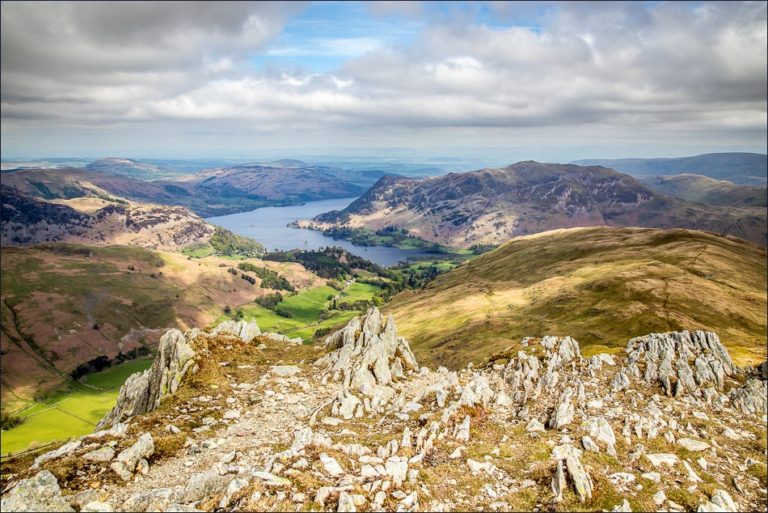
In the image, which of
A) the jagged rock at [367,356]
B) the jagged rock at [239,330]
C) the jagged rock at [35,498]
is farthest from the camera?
the jagged rock at [239,330]

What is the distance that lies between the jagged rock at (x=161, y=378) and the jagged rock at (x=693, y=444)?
39.0 m

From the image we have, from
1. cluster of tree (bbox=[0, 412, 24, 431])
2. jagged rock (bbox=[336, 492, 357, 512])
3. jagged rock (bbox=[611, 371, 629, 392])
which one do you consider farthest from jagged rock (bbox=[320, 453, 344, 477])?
cluster of tree (bbox=[0, 412, 24, 431])

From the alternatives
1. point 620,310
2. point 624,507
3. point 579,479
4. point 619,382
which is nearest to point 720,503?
point 624,507

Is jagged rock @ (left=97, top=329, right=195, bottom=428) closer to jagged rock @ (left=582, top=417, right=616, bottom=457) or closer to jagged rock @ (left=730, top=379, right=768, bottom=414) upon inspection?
jagged rock @ (left=582, top=417, right=616, bottom=457)

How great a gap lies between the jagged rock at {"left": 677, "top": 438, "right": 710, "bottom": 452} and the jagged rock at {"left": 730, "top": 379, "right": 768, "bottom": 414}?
38.9 feet

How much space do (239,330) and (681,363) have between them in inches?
1991

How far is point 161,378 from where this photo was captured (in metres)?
38.3

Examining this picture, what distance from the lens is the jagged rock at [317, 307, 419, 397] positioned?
3917 cm

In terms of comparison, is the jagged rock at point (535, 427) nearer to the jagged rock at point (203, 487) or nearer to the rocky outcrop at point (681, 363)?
the rocky outcrop at point (681, 363)

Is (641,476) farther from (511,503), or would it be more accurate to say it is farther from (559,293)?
(559,293)

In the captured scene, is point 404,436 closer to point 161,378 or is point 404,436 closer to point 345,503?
point 345,503

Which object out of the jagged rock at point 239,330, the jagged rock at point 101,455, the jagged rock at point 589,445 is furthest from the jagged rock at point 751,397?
the jagged rock at point 239,330

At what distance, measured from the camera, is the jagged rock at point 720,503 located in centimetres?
2077

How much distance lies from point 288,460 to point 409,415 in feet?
42.5
